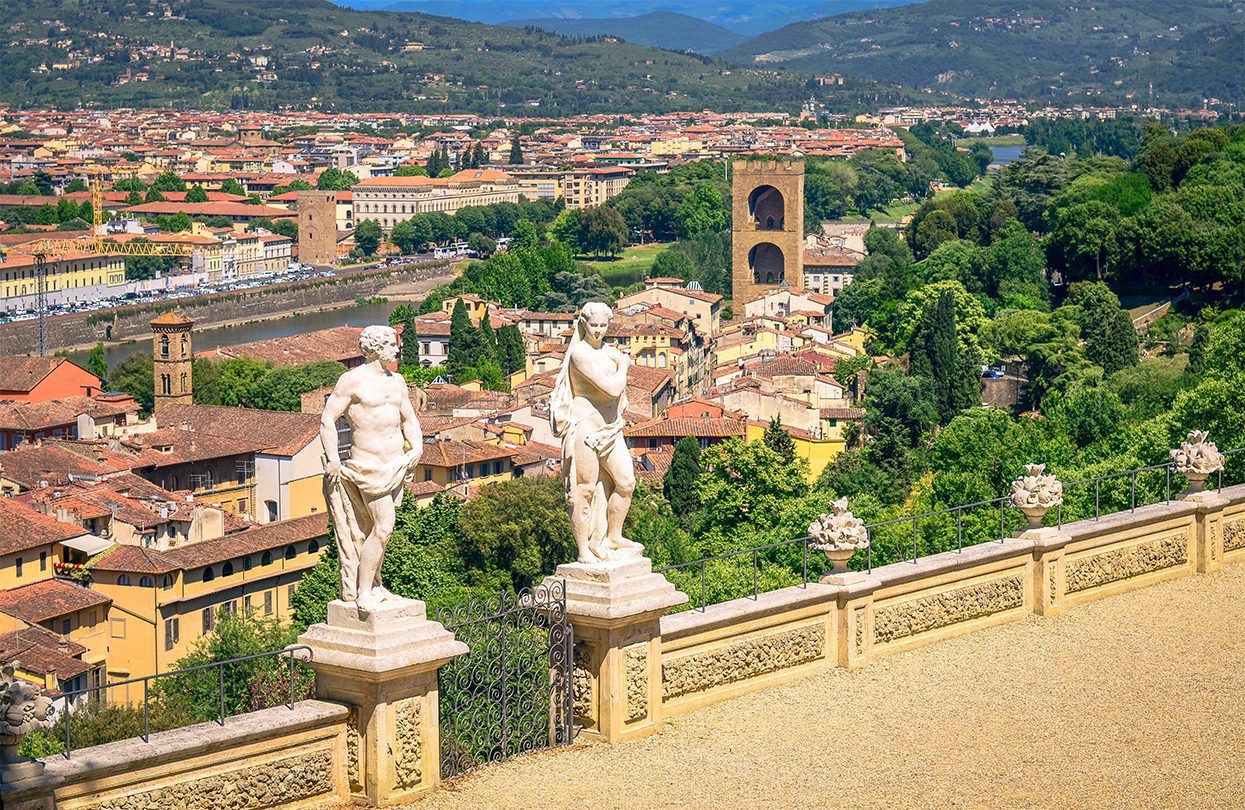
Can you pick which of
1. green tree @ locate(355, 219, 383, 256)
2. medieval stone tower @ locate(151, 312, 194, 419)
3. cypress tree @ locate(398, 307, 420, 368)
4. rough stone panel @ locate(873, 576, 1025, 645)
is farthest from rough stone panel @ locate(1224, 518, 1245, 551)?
green tree @ locate(355, 219, 383, 256)

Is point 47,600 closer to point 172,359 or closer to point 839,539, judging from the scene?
point 839,539

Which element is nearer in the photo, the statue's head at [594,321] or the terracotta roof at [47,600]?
the statue's head at [594,321]

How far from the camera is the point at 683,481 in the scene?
39.1m

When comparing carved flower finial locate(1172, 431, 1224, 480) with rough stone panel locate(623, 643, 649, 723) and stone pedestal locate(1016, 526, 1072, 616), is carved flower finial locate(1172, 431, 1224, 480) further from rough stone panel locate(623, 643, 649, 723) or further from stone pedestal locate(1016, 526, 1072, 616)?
rough stone panel locate(623, 643, 649, 723)

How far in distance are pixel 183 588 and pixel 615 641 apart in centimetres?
2520

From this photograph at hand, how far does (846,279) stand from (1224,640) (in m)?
77.4

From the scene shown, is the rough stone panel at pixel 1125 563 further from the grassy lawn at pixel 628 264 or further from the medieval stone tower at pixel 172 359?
the grassy lawn at pixel 628 264

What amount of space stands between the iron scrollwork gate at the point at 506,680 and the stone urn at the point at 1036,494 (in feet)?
11.4

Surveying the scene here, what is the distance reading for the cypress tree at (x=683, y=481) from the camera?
127 feet

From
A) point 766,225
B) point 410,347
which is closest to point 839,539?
point 410,347

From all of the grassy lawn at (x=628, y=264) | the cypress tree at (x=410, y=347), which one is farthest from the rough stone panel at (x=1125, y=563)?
the grassy lawn at (x=628, y=264)

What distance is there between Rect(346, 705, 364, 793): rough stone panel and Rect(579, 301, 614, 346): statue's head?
209cm

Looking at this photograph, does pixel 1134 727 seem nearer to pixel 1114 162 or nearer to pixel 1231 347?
pixel 1231 347

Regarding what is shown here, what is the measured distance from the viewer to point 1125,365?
151 feet
